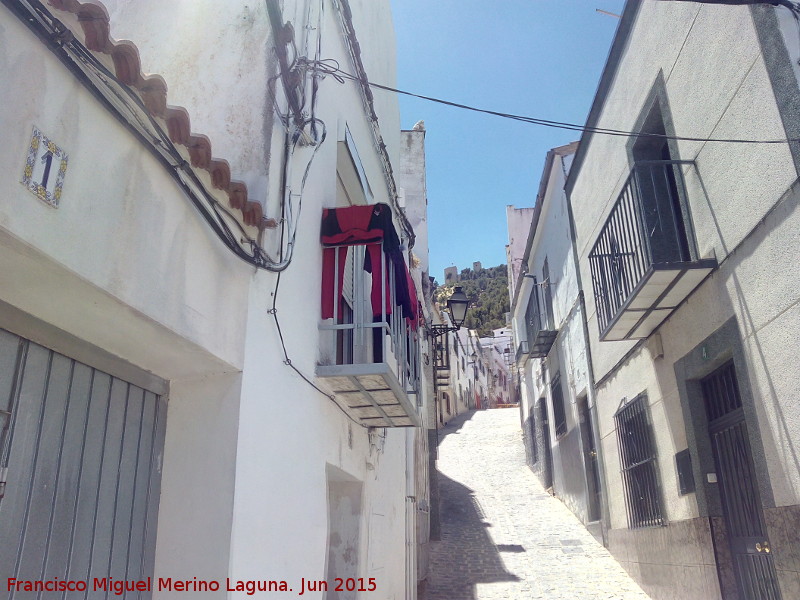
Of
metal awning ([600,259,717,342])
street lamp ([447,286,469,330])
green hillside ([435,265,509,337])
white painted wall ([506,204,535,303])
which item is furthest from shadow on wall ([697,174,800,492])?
green hillside ([435,265,509,337])

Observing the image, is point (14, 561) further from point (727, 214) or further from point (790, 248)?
point (727, 214)

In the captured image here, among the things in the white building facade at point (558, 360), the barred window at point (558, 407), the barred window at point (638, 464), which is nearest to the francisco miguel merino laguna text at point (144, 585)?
the barred window at point (638, 464)

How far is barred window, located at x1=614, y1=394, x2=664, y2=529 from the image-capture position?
732cm

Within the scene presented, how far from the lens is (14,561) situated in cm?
252

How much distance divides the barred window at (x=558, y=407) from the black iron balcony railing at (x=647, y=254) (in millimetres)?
5280

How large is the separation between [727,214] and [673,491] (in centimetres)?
303

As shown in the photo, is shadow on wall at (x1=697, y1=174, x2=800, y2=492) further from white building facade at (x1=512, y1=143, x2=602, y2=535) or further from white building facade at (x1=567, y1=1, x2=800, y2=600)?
white building facade at (x1=512, y1=143, x2=602, y2=535)

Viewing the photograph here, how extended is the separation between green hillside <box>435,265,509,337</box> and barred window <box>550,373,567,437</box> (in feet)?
106

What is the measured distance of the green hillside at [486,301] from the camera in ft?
173

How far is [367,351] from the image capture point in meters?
5.53

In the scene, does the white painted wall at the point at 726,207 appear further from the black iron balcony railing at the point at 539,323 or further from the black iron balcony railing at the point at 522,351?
the black iron balcony railing at the point at 522,351

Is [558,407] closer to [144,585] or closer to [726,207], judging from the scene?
[726,207]

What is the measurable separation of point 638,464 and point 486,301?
4987 cm

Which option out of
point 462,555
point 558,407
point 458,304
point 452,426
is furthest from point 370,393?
point 452,426
